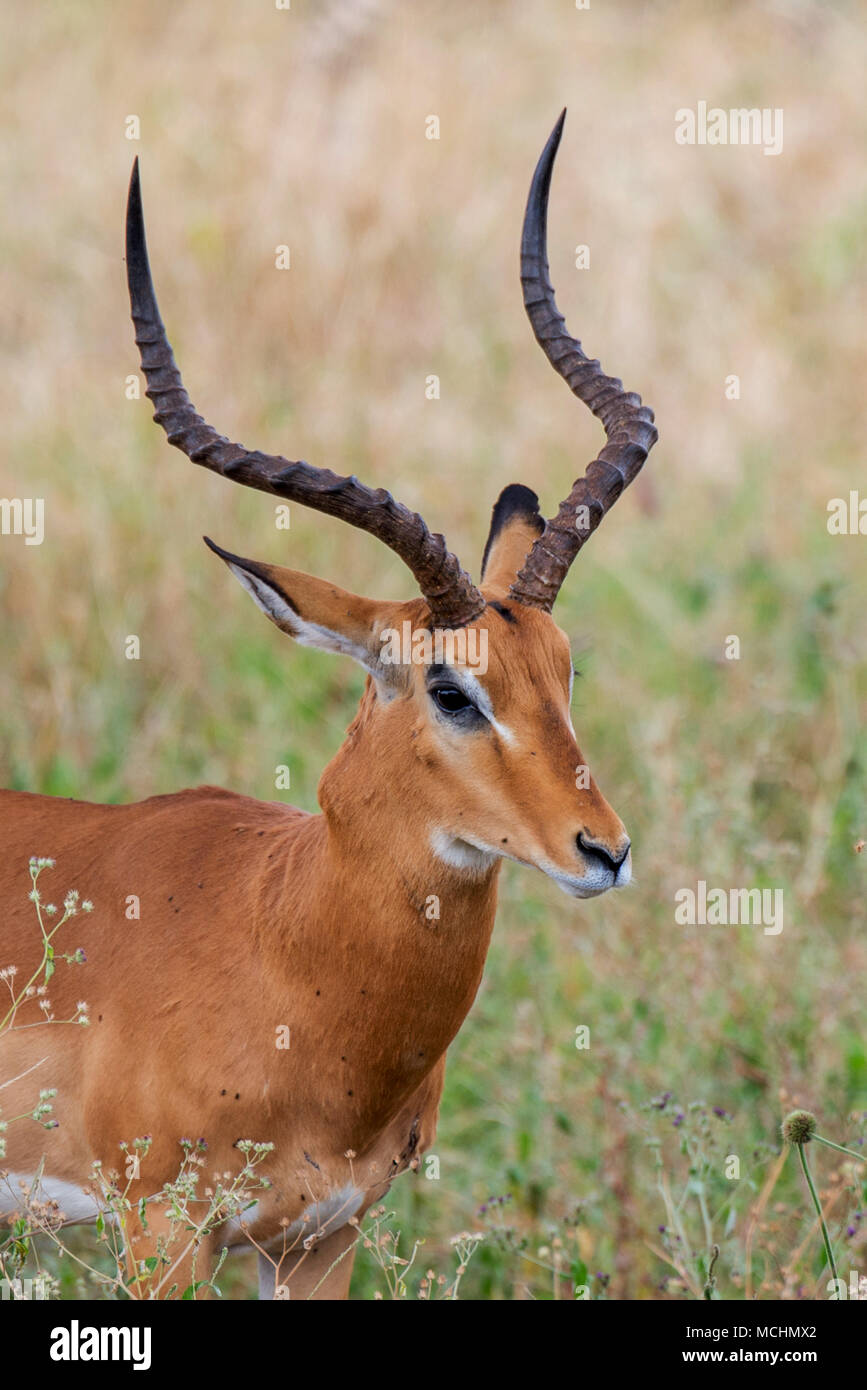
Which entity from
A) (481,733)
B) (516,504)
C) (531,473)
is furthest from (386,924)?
(531,473)

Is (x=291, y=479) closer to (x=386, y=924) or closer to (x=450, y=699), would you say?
(x=450, y=699)

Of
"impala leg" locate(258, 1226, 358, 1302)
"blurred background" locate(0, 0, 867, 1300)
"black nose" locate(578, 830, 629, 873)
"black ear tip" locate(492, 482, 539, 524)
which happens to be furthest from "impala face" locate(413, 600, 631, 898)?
"impala leg" locate(258, 1226, 358, 1302)

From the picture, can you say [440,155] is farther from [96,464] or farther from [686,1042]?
[686,1042]

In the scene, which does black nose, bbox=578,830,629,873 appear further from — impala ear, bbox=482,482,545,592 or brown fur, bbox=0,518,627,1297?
impala ear, bbox=482,482,545,592

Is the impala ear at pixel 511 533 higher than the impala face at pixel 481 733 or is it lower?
higher

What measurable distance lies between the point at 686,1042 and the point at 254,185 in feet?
24.9

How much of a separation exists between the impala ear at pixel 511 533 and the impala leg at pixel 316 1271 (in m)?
2.05

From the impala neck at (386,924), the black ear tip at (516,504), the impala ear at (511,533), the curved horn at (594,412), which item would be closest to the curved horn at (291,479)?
the curved horn at (594,412)

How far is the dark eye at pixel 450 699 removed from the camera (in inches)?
166

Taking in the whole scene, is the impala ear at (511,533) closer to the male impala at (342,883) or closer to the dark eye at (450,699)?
the male impala at (342,883)

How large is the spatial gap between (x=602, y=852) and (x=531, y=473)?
22.3 ft

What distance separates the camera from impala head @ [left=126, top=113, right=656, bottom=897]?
404 cm

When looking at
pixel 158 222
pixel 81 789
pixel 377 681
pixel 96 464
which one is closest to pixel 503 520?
pixel 377 681
